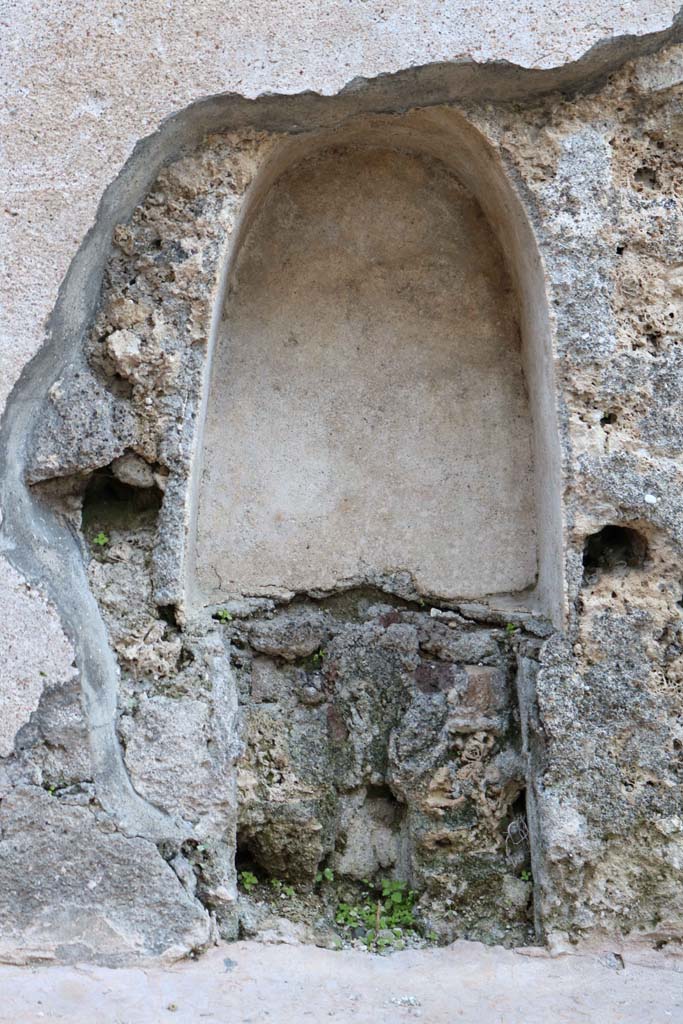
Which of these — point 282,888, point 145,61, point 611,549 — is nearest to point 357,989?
point 282,888

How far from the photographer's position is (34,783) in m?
2.96

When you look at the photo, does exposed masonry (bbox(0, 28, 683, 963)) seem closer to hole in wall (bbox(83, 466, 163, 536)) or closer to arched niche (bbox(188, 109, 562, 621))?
hole in wall (bbox(83, 466, 163, 536))

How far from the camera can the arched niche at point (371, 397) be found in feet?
11.5

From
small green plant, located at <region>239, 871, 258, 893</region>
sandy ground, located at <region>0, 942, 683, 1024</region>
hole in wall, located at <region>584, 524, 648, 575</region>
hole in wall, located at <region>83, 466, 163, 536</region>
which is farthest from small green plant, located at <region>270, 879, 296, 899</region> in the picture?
hole in wall, located at <region>584, 524, 648, 575</region>

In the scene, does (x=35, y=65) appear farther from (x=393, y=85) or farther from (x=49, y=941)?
(x=49, y=941)

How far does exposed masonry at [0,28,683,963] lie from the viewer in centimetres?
297

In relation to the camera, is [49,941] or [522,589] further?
[522,589]

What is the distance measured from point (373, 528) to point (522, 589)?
0.54 metres

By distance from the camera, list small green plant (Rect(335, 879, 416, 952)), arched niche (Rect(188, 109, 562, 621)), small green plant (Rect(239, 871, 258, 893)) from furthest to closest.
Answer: arched niche (Rect(188, 109, 562, 621))
small green plant (Rect(239, 871, 258, 893))
small green plant (Rect(335, 879, 416, 952))

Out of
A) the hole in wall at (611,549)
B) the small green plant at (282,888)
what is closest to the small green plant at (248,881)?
the small green plant at (282,888)

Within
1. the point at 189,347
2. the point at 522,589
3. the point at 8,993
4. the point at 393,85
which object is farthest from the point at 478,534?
the point at 8,993

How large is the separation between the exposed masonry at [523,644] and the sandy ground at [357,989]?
8cm

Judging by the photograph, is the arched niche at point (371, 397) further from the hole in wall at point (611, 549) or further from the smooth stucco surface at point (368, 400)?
the hole in wall at point (611, 549)

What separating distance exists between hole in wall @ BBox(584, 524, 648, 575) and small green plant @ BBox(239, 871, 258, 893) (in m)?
1.43
